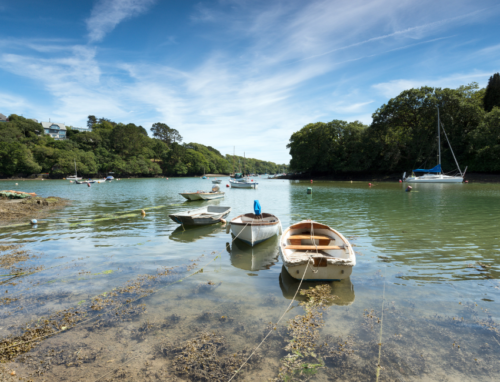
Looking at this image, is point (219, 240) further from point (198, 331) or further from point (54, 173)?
point (54, 173)

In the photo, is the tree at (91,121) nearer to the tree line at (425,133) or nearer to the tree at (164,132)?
the tree at (164,132)

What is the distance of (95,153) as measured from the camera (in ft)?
391

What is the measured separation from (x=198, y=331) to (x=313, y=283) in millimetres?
3805

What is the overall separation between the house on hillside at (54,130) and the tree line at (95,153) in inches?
243

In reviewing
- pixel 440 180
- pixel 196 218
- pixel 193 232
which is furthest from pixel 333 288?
pixel 440 180

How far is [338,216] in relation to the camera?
65.8 ft

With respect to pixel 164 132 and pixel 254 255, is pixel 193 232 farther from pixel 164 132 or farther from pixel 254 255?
pixel 164 132

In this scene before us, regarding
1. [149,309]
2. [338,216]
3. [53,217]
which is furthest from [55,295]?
[338,216]

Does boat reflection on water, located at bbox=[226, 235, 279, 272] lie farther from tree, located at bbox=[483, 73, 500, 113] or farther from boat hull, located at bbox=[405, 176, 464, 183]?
tree, located at bbox=[483, 73, 500, 113]

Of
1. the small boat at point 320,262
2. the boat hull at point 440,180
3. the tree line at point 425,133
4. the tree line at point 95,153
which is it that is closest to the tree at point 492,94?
the tree line at point 425,133

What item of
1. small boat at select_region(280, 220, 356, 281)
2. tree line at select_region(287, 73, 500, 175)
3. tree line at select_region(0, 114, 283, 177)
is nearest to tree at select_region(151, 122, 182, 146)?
tree line at select_region(0, 114, 283, 177)

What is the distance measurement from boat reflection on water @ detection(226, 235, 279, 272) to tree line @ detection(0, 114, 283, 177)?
105426 mm

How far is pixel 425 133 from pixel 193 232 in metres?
69.8

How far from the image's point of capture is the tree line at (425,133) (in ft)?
179
